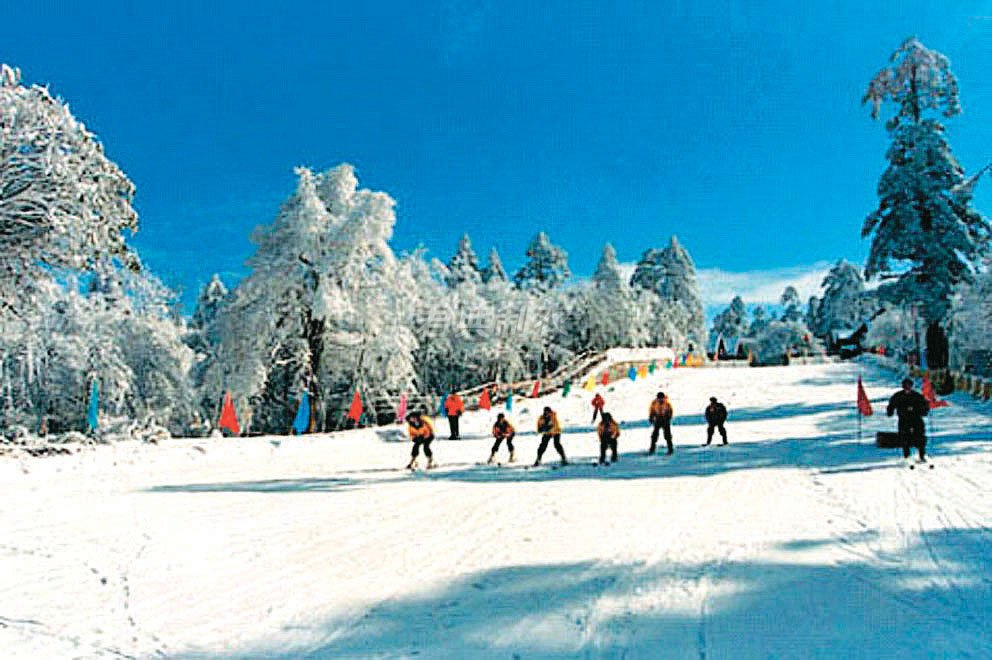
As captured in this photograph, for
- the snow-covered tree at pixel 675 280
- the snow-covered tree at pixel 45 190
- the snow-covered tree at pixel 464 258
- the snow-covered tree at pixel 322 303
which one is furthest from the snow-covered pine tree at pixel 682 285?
the snow-covered tree at pixel 45 190

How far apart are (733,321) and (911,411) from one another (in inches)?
4169

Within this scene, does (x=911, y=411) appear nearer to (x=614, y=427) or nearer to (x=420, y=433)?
(x=614, y=427)

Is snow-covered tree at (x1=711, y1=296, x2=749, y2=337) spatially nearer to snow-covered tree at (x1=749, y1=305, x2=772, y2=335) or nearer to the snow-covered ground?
snow-covered tree at (x1=749, y1=305, x2=772, y2=335)

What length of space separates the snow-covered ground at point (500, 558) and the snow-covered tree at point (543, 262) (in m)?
55.6

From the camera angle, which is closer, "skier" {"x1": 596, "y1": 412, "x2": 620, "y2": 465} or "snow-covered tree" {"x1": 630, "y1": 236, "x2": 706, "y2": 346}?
"skier" {"x1": 596, "y1": 412, "x2": 620, "y2": 465}

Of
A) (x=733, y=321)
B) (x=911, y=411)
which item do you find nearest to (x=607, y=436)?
(x=911, y=411)

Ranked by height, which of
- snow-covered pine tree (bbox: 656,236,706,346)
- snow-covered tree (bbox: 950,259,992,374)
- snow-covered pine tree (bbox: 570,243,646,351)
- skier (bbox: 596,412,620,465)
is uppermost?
snow-covered pine tree (bbox: 656,236,706,346)

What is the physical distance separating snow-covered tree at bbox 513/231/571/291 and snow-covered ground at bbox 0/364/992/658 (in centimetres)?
5563

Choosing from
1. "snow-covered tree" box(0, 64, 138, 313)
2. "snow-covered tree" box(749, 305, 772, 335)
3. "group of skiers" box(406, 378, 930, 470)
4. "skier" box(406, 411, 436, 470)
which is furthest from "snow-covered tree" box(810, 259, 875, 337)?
"snow-covered tree" box(0, 64, 138, 313)

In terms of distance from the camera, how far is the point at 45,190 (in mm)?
12953

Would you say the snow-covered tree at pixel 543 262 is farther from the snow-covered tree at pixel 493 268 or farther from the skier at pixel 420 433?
the skier at pixel 420 433

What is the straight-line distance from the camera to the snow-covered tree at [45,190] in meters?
12.7

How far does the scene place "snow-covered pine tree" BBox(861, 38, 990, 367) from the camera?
934 inches

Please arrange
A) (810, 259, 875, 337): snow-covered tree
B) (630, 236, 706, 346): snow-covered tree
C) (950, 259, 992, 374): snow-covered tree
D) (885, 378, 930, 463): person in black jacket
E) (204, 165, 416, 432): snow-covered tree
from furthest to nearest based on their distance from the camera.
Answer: (810, 259, 875, 337): snow-covered tree
(630, 236, 706, 346): snow-covered tree
(204, 165, 416, 432): snow-covered tree
(950, 259, 992, 374): snow-covered tree
(885, 378, 930, 463): person in black jacket
